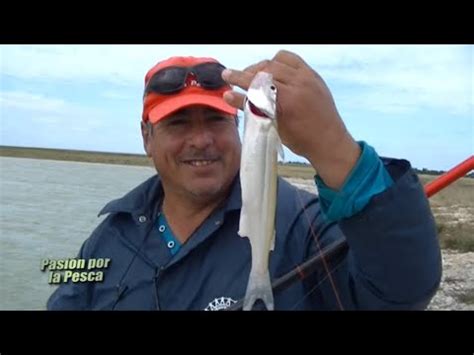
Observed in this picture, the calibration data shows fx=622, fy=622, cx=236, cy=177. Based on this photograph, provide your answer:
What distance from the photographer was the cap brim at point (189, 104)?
2980mm

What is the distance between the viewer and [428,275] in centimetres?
224

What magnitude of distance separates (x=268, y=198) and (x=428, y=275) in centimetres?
64

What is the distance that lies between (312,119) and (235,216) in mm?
977

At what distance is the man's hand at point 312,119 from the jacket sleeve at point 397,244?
0.17 m

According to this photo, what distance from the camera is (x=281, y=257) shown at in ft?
9.23

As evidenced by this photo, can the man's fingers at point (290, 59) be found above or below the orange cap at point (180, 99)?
above

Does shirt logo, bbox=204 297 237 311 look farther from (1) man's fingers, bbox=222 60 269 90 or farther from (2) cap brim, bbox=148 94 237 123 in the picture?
(1) man's fingers, bbox=222 60 269 90

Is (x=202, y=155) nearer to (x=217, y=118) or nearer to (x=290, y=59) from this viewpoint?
(x=217, y=118)

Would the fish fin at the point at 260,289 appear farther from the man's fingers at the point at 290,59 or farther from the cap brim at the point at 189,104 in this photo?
the cap brim at the point at 189,104

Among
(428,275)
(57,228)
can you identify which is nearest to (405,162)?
(428,275)

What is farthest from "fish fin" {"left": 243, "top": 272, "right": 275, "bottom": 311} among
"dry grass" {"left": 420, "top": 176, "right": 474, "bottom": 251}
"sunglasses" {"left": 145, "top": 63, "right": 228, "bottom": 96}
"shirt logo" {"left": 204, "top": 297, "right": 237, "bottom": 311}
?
"dry grass" {"left": 420, "top": 176, "right": 474, "bottom": 251}

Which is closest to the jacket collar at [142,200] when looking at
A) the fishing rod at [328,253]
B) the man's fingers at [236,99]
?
the fishing rod at [328,253]

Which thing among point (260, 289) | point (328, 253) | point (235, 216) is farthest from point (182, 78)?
point (260, 289)
